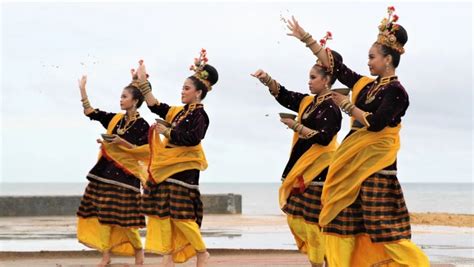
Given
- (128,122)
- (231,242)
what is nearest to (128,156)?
(128,122)

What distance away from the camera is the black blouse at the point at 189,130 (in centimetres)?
891

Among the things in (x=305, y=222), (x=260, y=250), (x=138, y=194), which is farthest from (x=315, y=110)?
(x=260, y=250)

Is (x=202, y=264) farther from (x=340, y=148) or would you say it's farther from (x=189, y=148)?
(x=340, y=148)

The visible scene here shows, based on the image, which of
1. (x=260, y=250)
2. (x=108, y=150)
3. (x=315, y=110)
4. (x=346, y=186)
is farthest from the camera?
(x=260, y=250)

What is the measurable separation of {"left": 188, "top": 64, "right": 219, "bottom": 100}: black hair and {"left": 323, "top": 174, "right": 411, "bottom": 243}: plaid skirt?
271cm

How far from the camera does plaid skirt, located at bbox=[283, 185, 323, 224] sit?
8.27 meters

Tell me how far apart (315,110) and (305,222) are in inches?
39.7

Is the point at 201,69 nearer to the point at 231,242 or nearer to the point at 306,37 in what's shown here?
the point at 306,37

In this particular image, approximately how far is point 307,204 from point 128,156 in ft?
9.03

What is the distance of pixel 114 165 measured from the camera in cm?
1038

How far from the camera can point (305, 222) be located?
8.36 meters

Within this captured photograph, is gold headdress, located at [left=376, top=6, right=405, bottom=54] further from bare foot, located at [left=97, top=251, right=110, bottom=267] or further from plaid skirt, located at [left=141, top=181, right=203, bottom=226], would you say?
bare foot, located at [left=97, top=251, right=110, bottom=267]

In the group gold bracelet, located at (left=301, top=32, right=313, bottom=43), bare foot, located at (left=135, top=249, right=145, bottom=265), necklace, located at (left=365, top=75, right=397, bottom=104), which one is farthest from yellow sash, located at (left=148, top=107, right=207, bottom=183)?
necklace, located at (left=365, top=75, right=397, bottom=104)

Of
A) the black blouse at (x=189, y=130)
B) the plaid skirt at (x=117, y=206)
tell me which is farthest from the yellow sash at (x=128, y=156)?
the black blouse at (x=189, y=130)
